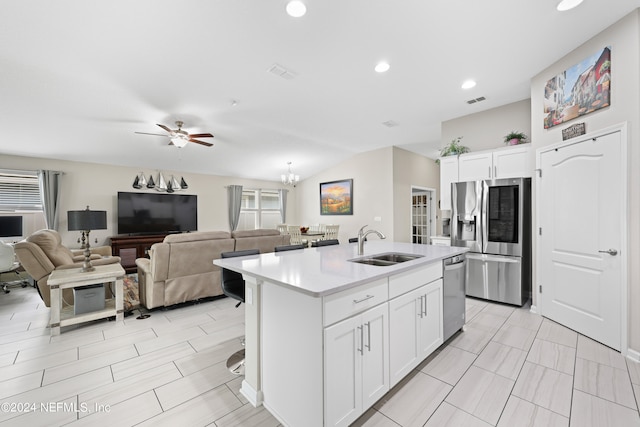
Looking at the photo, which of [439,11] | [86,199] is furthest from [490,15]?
[86,199]

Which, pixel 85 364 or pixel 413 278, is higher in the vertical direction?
pixel 413 278

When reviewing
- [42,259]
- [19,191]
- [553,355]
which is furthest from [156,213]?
[553,355]

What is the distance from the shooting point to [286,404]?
59.4 inches

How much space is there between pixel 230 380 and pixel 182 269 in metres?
1.86

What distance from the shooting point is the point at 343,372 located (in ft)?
4.58

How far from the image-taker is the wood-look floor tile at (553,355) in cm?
212

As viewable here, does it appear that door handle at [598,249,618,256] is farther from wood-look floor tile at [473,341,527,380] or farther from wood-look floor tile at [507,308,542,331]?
wood-look floor tile at [473,341,527,380]

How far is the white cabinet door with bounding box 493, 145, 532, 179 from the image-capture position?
3.45m

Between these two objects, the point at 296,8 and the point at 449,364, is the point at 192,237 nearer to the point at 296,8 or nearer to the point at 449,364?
the point at 296,8

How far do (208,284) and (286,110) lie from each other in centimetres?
299

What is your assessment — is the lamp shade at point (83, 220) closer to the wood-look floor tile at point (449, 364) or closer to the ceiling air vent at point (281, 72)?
the ceiling air vent at point (281, 72)

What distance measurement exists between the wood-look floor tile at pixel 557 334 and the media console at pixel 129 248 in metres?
6.80

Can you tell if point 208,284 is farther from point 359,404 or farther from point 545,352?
point 545,352

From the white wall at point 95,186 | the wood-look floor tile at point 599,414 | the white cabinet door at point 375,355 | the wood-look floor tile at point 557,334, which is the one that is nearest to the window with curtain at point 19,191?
the white wall at point 95,186
